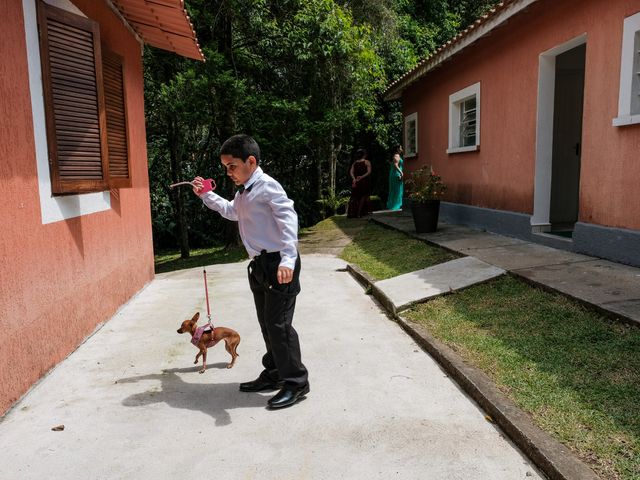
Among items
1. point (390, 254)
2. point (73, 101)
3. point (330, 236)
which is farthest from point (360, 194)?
point (73, 101)

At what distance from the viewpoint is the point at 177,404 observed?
134 inches

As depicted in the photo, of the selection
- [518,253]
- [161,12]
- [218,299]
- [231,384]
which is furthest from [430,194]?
[231,384]

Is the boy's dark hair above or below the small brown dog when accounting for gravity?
above

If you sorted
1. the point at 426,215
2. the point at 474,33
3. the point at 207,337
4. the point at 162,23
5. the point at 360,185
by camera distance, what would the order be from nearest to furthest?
the point at 207,337 < the point at 162,23 < the point at 474,33 < the point at 426,215 < the point at 360,185

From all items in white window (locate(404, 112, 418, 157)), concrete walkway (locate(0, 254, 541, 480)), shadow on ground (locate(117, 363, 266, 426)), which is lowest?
shadow on ground (locate(117, 363, 266, 426))

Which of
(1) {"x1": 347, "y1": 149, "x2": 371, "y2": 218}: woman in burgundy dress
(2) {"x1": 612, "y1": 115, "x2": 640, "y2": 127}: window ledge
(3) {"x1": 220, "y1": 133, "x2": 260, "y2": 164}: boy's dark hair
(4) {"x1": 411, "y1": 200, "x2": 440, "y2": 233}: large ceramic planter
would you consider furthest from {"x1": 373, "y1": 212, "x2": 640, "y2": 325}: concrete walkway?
(1) {"x1": 347, "y1": 149, "x2": 371, "y2": 218}: woman in burgundy dress

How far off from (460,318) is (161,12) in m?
4.66

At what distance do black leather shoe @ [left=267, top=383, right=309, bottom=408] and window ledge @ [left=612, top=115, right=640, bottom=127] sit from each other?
14.5 ft

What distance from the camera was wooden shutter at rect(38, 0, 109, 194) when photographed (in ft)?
13.7

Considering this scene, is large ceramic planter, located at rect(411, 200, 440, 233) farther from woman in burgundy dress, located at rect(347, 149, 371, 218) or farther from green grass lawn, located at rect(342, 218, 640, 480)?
woman in burgundy dress, located at rect(347, 149, 371, 218)

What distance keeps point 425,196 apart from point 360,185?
4.57 meters

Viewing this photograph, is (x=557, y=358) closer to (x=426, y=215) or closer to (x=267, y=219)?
(x=267, y=219)

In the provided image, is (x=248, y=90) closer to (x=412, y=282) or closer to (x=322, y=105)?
(x=322, y=105)

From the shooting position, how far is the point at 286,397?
3.34m
